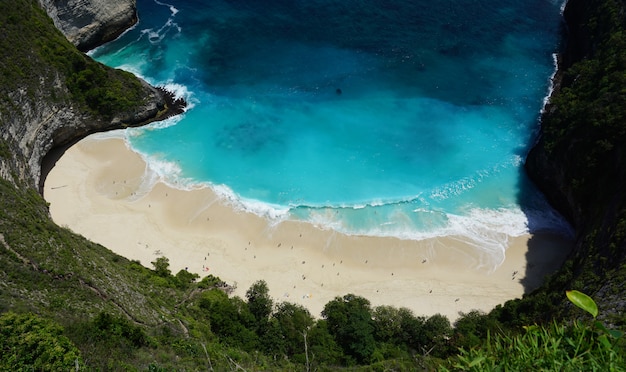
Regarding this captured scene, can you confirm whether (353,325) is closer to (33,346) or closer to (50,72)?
(33,346)

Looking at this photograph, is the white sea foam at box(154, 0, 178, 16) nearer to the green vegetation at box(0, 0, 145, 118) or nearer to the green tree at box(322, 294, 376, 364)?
the green vegetation at box(0, 0, 145, 118)

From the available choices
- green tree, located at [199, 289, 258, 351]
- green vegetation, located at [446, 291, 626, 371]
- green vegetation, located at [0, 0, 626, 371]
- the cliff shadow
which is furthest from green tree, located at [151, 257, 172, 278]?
green vegetation, located at [446, 291, 626, 371]

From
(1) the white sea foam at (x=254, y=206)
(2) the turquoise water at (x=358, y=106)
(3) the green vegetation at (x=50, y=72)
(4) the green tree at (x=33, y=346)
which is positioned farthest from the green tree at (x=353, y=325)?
(3) the green vegetation at (x=50, y=72)

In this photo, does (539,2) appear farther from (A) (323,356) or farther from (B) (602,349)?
(B) (602,349)

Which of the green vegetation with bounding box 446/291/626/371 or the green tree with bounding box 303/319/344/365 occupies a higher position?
the green vegetation with bounding box 446/291/626/371

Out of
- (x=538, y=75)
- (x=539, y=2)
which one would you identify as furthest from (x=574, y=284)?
(x=539, y=2)

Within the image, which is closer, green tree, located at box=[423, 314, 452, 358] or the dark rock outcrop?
green tree, located at box=[423, 314, 452, 358]
